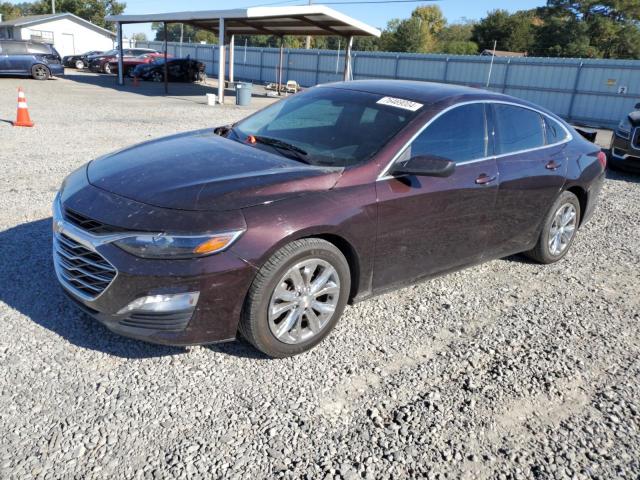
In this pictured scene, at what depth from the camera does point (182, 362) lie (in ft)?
10.9

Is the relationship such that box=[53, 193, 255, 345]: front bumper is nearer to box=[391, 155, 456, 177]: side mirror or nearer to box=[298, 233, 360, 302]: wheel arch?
box=[298, 233, 360, 302]: wheel arch

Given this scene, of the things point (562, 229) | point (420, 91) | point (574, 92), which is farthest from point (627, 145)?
point (574, 92)

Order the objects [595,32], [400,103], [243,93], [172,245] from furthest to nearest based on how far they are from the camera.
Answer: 1. [595,32]
2. [243,93]
3. [400,103]
4. [172,245]

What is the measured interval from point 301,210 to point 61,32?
49362 mm

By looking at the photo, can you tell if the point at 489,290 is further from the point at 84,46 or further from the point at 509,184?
the point at 84,46

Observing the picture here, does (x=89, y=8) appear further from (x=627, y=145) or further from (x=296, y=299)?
(x=296, y=299)

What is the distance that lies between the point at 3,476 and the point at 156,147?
2.41 meters

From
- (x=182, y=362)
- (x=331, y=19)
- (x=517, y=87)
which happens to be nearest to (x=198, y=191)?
(x=182, y=362)

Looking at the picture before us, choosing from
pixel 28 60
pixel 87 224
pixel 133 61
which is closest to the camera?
pixel 87 224

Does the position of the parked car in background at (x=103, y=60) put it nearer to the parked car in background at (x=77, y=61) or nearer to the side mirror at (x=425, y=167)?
the parked car in background at (x=77, y=61)

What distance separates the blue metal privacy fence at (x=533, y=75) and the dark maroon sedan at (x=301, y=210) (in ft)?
64.0

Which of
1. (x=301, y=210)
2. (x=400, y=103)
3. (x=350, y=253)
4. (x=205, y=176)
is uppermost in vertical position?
(x=400, y=103)

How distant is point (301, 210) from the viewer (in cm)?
317

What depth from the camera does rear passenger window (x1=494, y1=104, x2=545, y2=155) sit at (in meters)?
4.44
